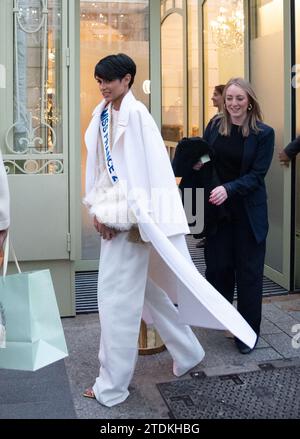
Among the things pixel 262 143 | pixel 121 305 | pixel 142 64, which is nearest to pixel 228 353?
pixel 121 305

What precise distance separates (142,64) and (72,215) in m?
2.18

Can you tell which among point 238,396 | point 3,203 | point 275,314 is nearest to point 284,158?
point 275,314

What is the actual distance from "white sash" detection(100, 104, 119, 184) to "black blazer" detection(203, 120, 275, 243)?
35.3 inches

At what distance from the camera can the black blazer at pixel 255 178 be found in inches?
157

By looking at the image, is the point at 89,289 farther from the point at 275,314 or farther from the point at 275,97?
the point at 275,97

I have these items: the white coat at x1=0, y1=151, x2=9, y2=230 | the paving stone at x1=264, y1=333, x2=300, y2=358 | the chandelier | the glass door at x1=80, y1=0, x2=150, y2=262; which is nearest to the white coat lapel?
the white coat at x1=0, y1=151, x2=9, y2=230

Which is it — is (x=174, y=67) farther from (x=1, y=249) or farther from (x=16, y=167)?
(x=1, y=249)

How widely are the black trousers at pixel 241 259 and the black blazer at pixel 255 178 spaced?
6 cm

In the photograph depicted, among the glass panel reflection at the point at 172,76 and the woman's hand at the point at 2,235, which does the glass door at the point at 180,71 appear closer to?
the glass panel reflection at the point at 172,76

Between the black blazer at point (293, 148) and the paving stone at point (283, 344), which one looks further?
the black blazer at point (293, 148)

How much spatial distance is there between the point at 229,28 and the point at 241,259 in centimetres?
353

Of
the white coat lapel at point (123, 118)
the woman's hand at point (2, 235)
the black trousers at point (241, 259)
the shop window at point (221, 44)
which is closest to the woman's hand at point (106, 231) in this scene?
the white coat lapel at point (123, 118)

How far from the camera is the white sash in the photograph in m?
3.36

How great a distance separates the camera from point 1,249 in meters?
2.96
